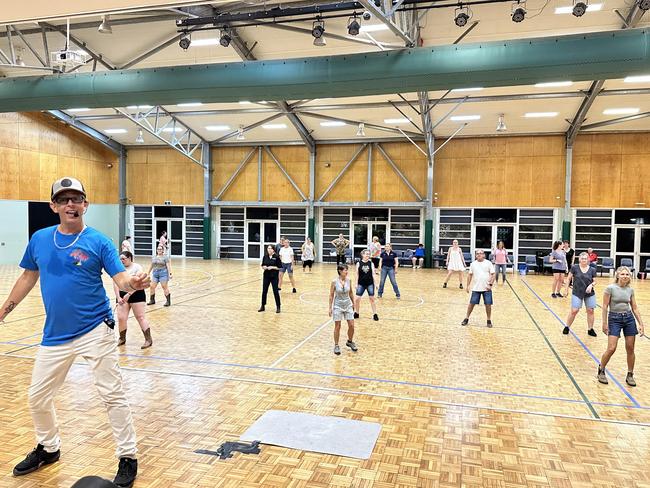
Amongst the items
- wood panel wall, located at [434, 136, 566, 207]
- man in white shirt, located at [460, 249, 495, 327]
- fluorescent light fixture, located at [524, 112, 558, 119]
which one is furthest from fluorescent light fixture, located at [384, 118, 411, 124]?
man in white shirt, located at [460, 249, 495, 327]

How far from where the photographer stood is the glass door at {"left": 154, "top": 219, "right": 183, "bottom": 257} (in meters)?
30.9

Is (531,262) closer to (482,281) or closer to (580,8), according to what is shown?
(580,8)

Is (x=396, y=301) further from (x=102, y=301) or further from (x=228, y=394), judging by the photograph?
(x=102, y=301)

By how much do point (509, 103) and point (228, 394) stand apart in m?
19.2

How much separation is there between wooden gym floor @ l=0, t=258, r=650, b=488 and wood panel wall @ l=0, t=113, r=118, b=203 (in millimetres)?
16107

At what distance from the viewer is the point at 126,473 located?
4.02m

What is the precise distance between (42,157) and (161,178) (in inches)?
266

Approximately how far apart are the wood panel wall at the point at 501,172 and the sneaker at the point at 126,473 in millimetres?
23917

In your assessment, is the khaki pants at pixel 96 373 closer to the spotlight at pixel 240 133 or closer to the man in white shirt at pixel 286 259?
the man in white shirt at pixel 286 259

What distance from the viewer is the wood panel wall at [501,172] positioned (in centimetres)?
2477

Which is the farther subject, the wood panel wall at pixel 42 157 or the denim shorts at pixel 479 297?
the wood panel wall at pixel 42 157

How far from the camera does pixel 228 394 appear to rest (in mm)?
6344

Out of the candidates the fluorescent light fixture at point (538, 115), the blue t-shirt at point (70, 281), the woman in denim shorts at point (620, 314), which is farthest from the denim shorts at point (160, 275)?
the fluorescent light fixture at point (538, 115)

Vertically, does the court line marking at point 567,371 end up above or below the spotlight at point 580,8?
below
